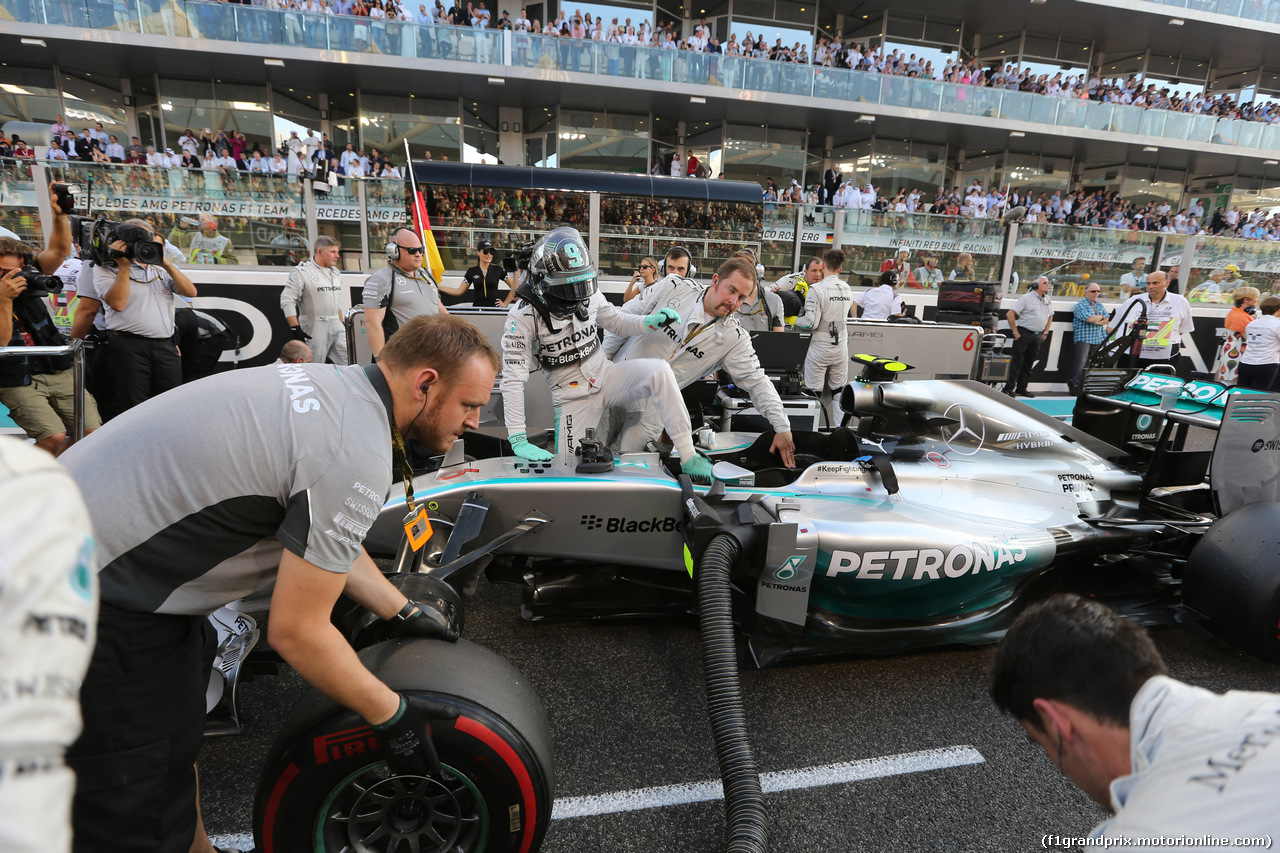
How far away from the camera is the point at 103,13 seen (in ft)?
50.1

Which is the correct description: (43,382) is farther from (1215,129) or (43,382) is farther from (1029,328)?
(1215,129)

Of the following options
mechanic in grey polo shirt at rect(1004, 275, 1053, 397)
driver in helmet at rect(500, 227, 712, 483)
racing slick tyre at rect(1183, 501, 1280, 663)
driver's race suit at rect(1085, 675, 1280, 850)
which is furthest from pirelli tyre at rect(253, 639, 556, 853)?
mechanic in grey polo shirt at rect(1004, 275, 1053, 397)

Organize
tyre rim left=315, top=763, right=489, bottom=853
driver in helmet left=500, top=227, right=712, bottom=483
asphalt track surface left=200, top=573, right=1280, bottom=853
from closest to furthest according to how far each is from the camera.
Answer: tyre rim left=315, top=763, right=489, bottom=853, asphalt track surface left=200, top=573, right=1280, bottom=853, driver in helmet left=500, top=227, right=712, bottom=483

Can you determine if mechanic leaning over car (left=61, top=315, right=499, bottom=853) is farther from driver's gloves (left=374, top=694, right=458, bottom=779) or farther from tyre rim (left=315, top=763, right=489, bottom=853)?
tyre rim (left=315, top=763, right=489, bottom=853)

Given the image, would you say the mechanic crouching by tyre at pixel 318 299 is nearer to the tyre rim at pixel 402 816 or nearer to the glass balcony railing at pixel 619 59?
the tyre rim at pixel 402 816

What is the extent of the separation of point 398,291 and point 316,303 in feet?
5.98

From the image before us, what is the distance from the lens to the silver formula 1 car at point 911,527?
263cm

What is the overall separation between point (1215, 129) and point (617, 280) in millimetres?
22950

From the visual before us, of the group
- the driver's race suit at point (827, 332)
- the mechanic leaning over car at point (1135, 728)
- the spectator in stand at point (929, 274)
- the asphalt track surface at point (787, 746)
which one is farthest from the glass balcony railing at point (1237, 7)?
the mechanic leaning over car at point (1135, 728)

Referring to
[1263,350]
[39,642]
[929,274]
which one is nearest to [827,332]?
[1263,350]

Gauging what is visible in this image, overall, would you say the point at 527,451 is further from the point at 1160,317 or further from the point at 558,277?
the point at 1160,317

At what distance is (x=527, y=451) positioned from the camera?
3.24 m

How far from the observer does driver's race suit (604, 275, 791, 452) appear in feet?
12.8

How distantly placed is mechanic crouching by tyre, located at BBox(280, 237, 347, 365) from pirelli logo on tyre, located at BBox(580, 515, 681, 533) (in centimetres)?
496
